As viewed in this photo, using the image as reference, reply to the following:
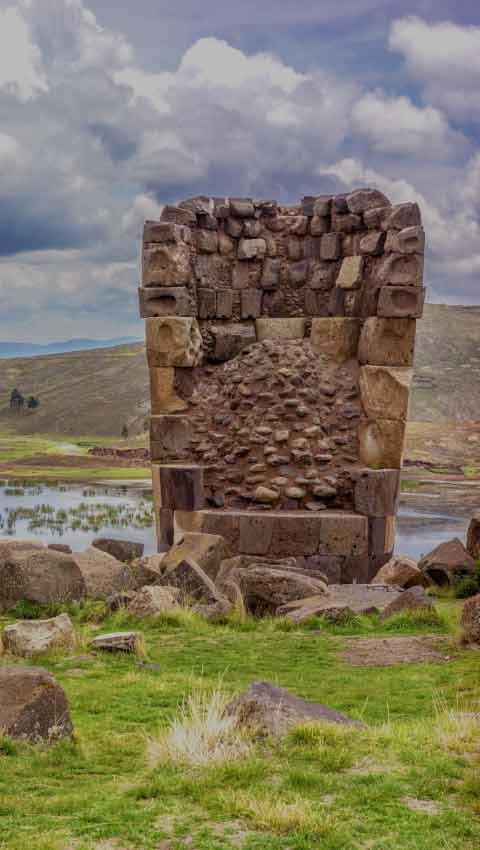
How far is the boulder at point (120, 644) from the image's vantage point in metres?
8.66

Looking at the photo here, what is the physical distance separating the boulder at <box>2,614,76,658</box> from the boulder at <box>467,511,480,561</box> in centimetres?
703

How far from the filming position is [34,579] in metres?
11.0

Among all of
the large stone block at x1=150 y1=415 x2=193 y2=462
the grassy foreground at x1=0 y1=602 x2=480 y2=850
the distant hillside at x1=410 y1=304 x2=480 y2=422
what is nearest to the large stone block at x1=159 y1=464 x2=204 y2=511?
the large stone block at x1=150 y1=415 x2=193 y2=462

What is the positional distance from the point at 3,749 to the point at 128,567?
22.4ft

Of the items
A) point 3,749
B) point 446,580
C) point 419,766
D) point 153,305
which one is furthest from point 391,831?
point 153,305

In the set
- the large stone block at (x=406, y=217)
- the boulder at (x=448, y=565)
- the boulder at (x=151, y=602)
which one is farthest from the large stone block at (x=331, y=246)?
the boulder at (x=151, y=602)

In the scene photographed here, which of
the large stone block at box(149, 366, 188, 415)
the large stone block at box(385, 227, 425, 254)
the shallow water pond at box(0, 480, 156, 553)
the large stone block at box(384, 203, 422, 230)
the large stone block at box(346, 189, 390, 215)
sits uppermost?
the large stone block at box(346, 189, 390, 215)

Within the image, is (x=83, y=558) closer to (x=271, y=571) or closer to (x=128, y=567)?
(x=128, y=567)

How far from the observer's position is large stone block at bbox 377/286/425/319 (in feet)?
49.8

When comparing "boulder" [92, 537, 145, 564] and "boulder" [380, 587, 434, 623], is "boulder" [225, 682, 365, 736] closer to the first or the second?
"boulder" [380, 587, 434, 623]

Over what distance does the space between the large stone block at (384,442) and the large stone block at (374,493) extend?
0.27 meters

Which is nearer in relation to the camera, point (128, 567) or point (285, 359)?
point (128, 567)

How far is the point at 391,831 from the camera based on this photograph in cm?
439

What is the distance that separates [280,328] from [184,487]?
3.31 meters
